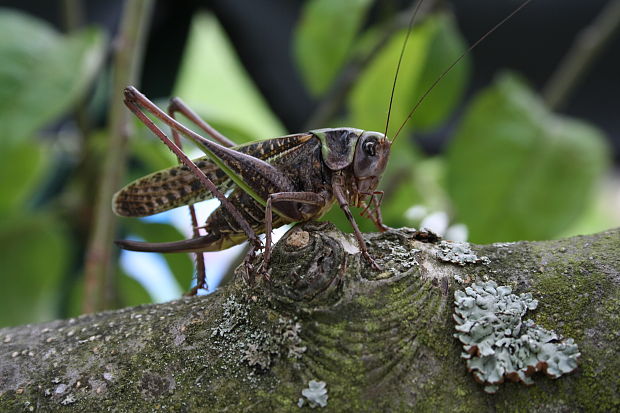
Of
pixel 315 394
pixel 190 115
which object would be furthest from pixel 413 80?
pixel 315 394

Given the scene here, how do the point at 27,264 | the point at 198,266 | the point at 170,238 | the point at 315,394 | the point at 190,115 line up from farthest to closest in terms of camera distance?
the point at 27,264, the point at 170,238, the point at 190,115, the point at 198,266, the point at 315,394

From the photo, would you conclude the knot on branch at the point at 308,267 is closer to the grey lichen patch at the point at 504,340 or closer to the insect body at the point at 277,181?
the grey lichen patch at the point at 504,340

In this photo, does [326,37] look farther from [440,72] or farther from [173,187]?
[173,187]

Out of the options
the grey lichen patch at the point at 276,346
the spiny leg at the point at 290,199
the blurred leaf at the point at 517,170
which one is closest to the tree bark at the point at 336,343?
the grey lichen patch at the point at 276,346

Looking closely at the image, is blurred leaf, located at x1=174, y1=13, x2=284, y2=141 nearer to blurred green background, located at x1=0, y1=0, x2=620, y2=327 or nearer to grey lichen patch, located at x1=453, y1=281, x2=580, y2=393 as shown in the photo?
blurred green background, located at x1=0, y1=0, x2=620, y2=327

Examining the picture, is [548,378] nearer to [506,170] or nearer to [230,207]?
[230,207]

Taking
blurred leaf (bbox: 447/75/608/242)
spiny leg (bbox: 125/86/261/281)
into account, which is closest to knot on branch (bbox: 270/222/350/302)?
spiny leg (bbox: 125/86/261/281)

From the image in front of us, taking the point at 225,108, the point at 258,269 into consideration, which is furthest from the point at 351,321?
the point at 225,108
